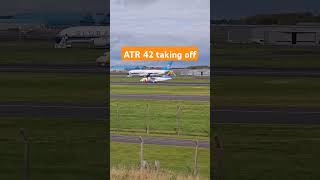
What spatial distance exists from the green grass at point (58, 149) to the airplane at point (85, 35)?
1.19 meters

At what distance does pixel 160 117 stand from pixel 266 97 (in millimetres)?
2715

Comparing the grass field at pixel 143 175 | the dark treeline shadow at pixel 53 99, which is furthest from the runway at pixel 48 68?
the grass field at pixel 143 175

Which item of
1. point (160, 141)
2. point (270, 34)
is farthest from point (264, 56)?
point (160, 141)

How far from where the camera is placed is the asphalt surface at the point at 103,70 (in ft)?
24.3

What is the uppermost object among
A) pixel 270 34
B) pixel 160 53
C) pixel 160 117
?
pixel 270 34

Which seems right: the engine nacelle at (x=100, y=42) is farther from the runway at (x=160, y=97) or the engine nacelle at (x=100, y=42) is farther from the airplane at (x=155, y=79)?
the airplane at (x=155, y=79)

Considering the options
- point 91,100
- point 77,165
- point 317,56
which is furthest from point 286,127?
point 77,165

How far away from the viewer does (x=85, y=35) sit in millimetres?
6789

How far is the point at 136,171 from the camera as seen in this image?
17.9 feet

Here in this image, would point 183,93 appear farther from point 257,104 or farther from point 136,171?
point 257,104

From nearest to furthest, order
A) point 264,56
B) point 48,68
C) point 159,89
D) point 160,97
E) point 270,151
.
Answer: point 159,89 → point 160,97 → point 270,151 → point 264,56 → point 48,68

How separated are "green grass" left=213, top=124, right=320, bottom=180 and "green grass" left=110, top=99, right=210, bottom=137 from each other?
0.42 meters

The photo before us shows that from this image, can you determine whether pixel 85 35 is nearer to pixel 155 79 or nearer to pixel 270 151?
pixel 155 79

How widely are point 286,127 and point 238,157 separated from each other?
1.90 meters
